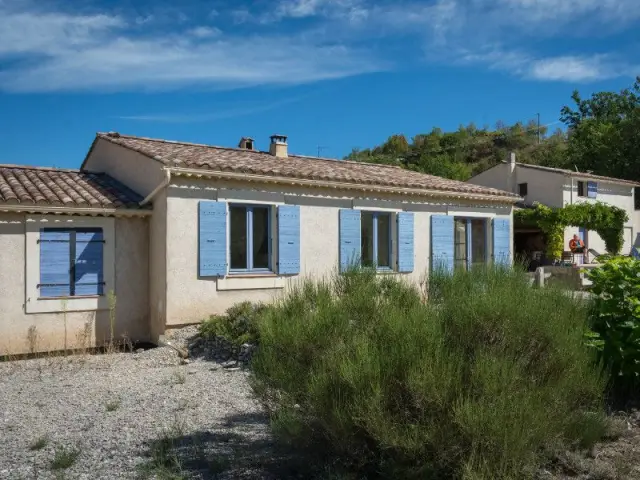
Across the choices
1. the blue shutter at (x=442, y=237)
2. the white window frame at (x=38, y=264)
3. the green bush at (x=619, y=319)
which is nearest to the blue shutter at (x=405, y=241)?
the blue shutter at (x=442, y=237)

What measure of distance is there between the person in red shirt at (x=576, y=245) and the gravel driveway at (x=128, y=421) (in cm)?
1943

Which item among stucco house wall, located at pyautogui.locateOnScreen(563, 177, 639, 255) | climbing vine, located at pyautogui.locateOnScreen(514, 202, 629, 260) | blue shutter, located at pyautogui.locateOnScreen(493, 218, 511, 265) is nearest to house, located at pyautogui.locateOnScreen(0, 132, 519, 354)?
blue shutter, located at pyautogui.locateOnScreen(493, 218, 511, 265)

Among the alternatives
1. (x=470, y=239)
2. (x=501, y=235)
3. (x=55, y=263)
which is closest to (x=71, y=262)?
(x=55, y=263)

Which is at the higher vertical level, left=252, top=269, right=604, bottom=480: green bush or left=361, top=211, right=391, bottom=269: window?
left=361, top=211, right=391, bottom=269: window

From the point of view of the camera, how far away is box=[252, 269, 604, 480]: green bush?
3.49 metres

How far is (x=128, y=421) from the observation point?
19.3ft

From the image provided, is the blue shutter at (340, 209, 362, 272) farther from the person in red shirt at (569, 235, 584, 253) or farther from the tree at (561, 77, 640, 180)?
the tree at (561, 77, 640, 180)

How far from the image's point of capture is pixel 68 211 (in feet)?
31.9

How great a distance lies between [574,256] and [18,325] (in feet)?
72.7

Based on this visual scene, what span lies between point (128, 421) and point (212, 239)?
4.78 m

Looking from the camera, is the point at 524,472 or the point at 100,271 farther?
the point at 100,271

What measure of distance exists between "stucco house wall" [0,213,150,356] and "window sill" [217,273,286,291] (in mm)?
1649

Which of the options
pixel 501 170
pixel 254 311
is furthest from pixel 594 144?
pixel 254 311

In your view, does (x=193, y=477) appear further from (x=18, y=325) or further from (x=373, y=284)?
(x=18, y=325)
